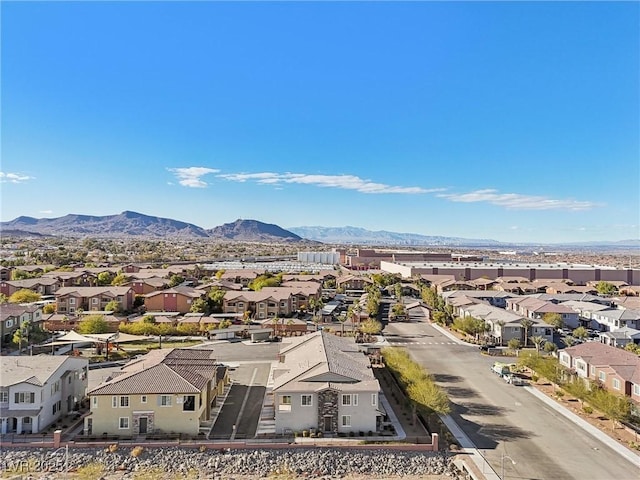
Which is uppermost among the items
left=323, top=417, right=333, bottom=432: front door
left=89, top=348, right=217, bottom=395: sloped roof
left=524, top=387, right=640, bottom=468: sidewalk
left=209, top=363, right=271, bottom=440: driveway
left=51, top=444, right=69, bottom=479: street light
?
left=89, top=348, right=217, bottom=395: sloped roof

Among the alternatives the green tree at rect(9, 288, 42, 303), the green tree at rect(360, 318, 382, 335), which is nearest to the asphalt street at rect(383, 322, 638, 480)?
the green tree at rect(360, 318, 382, 335)

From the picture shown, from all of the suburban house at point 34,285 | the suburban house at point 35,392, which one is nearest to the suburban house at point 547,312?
the suburban house at point 35,392

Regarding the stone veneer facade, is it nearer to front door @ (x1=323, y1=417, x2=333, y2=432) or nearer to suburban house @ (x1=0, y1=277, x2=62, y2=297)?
front door @ (x1=323, y1=417, x2=333, y2=432)

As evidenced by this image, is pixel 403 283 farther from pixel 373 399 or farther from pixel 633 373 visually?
pixel 373 399

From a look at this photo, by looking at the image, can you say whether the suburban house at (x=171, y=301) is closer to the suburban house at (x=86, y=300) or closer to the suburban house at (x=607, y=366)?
the suburban house at (x=86, y=300)

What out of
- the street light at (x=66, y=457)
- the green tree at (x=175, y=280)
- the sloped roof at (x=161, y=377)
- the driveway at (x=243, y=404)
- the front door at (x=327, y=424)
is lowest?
the street light at (x=66, y=457)

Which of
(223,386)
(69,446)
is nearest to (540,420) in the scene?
(223,386)
